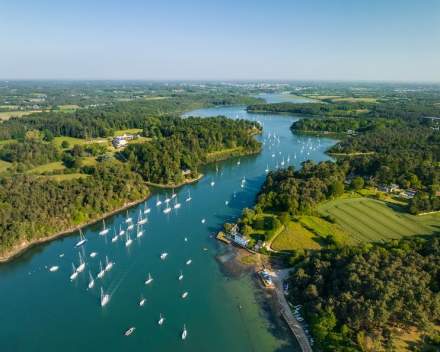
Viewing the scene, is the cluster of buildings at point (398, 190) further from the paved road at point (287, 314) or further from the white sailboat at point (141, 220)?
the white sailboat at point (141, 220)

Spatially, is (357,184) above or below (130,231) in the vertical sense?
above

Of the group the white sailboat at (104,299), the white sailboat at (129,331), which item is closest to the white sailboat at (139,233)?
the white sailboat at (104,299)

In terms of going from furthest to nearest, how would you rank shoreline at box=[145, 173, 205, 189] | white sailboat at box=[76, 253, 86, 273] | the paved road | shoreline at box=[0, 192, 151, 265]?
1. shoreline at box=[145, 173, 205, 189]
2. shoreline at box=[0, 192, 151, 265]
3. white sailboat at box=[76, 253, 86, 273]
4. the paved road

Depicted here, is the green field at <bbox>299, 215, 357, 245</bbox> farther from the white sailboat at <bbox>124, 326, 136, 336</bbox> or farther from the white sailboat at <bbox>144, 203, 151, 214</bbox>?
the white sailboat at <bbox>124, 326, 136, 336</bbox>

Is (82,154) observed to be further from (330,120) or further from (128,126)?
(330,120)

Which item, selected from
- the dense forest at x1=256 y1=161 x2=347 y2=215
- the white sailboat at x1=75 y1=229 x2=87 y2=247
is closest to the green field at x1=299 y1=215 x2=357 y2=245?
the dense forest at x1=256 y1=161 x2=347 y2=215

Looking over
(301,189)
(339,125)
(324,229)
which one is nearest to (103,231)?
(301,189)

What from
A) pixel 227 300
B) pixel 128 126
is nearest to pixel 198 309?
pixel 227 300
